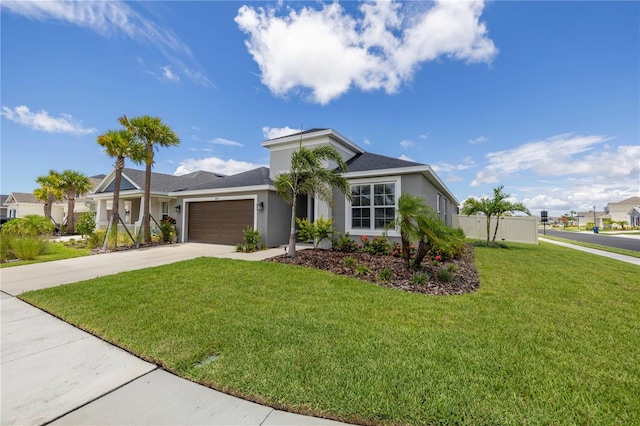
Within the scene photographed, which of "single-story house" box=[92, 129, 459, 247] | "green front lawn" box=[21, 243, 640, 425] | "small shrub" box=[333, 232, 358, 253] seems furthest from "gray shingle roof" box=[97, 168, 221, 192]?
"small shrub" box=[333, 232, 358, 253]

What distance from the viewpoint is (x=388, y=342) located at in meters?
3.23

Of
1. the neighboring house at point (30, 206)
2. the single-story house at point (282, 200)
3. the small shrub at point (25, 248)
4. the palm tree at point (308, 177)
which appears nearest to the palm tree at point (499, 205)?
the single-story house at point (282, 200)

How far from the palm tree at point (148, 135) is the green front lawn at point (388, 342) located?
844 cm

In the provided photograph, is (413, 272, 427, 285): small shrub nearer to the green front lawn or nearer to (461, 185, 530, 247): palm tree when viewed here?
the green front lawn

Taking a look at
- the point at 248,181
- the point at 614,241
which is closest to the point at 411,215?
the point at 248,181

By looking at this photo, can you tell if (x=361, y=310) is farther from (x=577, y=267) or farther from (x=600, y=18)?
(x=600, y=18)

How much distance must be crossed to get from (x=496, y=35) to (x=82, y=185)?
31368 millimetres

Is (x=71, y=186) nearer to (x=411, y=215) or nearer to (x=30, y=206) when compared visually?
(x=30, y=206)

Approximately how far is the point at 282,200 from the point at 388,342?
10.3 meters

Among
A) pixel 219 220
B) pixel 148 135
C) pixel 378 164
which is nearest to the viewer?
pixel 378 164

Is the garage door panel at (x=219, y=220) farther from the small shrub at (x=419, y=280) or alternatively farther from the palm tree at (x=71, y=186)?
the palm tree at (x=71, y=186)

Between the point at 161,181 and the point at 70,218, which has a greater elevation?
the point at 161,181

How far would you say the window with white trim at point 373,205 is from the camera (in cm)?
1046

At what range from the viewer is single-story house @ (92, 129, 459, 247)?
10.5 m
